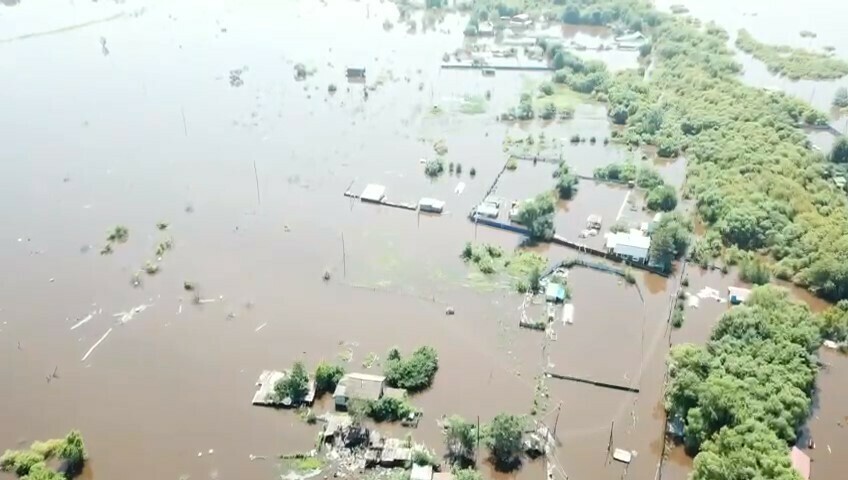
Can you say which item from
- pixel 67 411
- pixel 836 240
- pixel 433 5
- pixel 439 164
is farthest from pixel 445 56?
pixel 67 411

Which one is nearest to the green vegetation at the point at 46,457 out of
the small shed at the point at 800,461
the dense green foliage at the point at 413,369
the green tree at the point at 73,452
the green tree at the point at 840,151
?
the green tree at the point at 73,452

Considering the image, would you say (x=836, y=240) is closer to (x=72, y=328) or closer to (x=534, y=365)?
(x=534, y=365)

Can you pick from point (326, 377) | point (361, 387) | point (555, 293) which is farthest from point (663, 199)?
point (326, 377)

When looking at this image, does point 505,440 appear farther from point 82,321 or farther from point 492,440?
point 82,321

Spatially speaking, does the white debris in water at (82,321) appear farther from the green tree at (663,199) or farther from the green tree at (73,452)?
the green tree at (663,199)

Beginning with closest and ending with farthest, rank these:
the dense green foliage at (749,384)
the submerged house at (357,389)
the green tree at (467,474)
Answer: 1. the dense green foliage at (749,384)
2. the green tree at (467,474)
3. the submerged house at (357,389)
